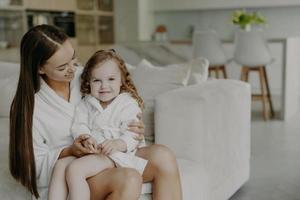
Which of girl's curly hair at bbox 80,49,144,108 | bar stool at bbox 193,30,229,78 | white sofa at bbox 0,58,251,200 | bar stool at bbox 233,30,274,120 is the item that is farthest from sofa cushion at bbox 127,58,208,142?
bar stool at bbox 193,30,229,78

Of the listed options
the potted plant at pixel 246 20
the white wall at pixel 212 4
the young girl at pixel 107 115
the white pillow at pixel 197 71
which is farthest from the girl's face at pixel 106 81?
the white wall at pixel 212 4

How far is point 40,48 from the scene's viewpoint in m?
1.62

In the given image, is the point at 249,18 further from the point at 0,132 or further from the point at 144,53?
the point at 0,132

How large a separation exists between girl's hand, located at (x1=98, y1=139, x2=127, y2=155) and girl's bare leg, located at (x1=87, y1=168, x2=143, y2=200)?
6 cm

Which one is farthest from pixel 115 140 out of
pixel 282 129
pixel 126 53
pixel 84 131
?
pixel 126 53

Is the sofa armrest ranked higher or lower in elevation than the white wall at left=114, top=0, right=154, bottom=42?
lower

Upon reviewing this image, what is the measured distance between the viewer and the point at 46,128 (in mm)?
1690

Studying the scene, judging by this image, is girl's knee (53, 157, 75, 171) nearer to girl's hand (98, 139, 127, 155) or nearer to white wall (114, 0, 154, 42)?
girl's hand (98, 139, 127, 155)

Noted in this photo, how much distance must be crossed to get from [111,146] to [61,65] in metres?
0.34

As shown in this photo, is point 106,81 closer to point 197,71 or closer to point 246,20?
point 197,71

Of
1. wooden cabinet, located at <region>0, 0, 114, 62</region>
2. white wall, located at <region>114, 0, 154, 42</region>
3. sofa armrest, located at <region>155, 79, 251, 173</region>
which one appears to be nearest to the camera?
sofa armrest, located at <region>155, 79, 251, 173</region>

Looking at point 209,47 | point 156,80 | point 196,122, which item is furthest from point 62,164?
point 209,47

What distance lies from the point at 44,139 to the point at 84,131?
170 millimetres

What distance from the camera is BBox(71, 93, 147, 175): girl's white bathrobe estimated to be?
1.63 meters
